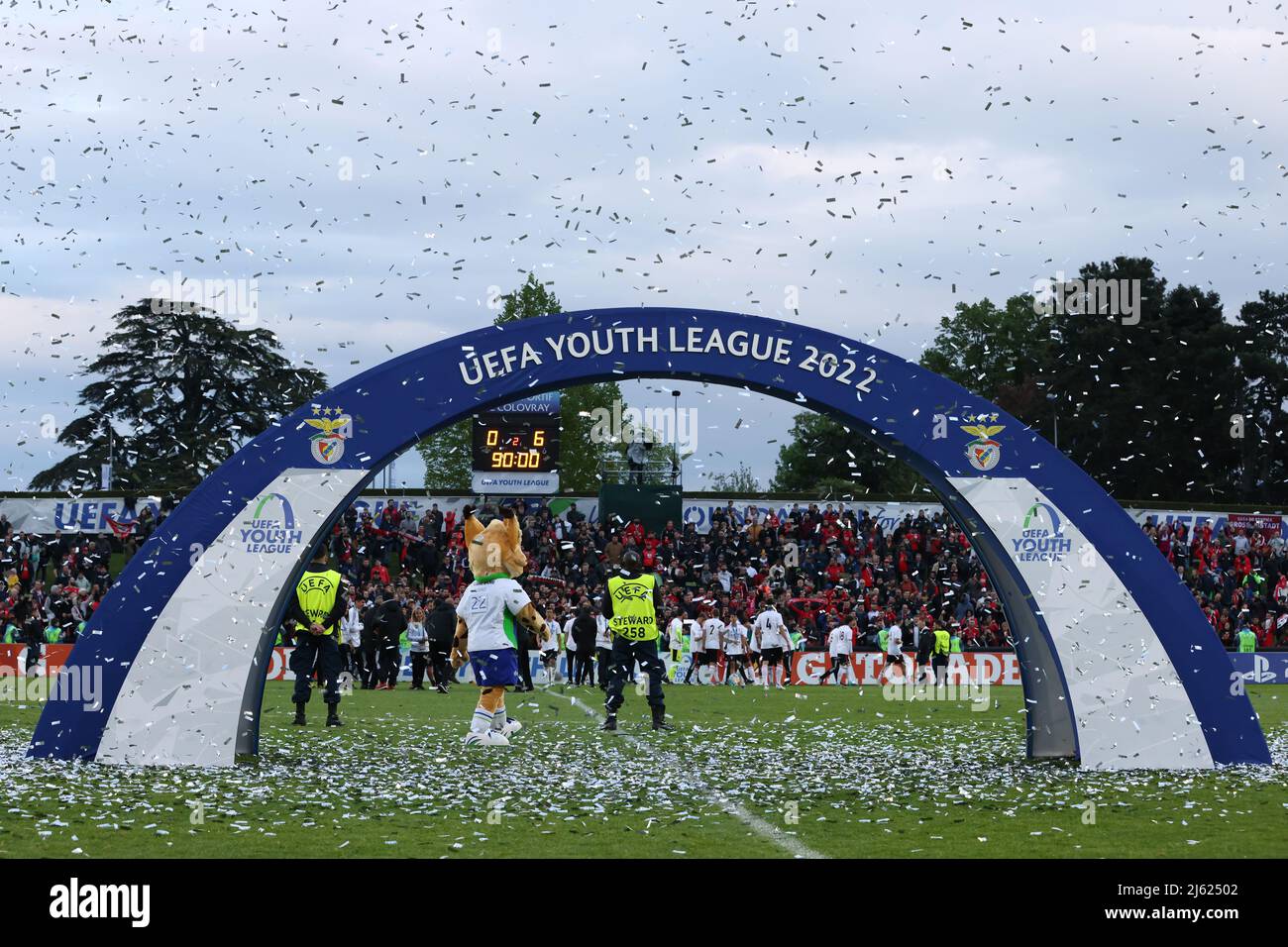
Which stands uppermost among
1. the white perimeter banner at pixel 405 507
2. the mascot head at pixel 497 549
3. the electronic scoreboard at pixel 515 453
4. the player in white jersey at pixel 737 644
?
the electronic scoreboard at pixel 515 453

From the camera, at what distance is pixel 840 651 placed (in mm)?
31609

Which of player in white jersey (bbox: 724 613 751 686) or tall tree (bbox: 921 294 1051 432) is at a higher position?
tall tree (bbox: 921 294 1051 432)

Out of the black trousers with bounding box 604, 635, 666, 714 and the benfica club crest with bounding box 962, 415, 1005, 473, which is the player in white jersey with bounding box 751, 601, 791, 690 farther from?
the benfica club crest with bounding box 962, 415, 1005, 473

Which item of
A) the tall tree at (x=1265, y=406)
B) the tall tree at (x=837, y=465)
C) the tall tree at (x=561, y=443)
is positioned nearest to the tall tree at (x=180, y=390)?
the tall tree at (x=561, y=443)

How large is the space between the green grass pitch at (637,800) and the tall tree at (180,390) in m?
41.8

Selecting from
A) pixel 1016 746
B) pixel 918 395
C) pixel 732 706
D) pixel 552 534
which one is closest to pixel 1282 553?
pixel 552 534

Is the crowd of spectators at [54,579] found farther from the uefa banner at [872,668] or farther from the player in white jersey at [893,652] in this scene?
the player in white jersey at [893,652]

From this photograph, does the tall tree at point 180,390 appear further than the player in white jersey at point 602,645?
Yes

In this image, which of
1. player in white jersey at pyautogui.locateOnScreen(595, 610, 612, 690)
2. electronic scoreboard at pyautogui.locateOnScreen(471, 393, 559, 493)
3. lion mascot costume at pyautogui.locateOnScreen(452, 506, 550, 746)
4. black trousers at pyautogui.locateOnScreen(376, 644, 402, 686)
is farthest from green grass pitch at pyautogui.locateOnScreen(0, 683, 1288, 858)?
electronic scoreboard at pyautogui.locateOnScreen(471, 393, 559, 493)

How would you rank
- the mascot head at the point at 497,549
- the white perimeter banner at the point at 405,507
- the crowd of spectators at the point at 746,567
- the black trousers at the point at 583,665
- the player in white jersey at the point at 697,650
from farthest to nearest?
the white perimeter banner at the point at 405,507 → the crowd of spectators at the point at 746,567 → the player in white jersey at the point at 697,650 → the black trousers at the point at 583,665 → the mascot head at the point at 497,549

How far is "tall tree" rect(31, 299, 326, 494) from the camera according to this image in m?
57.9

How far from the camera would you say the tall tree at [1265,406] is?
6450 cm

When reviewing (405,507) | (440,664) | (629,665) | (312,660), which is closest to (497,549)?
(629,665)
